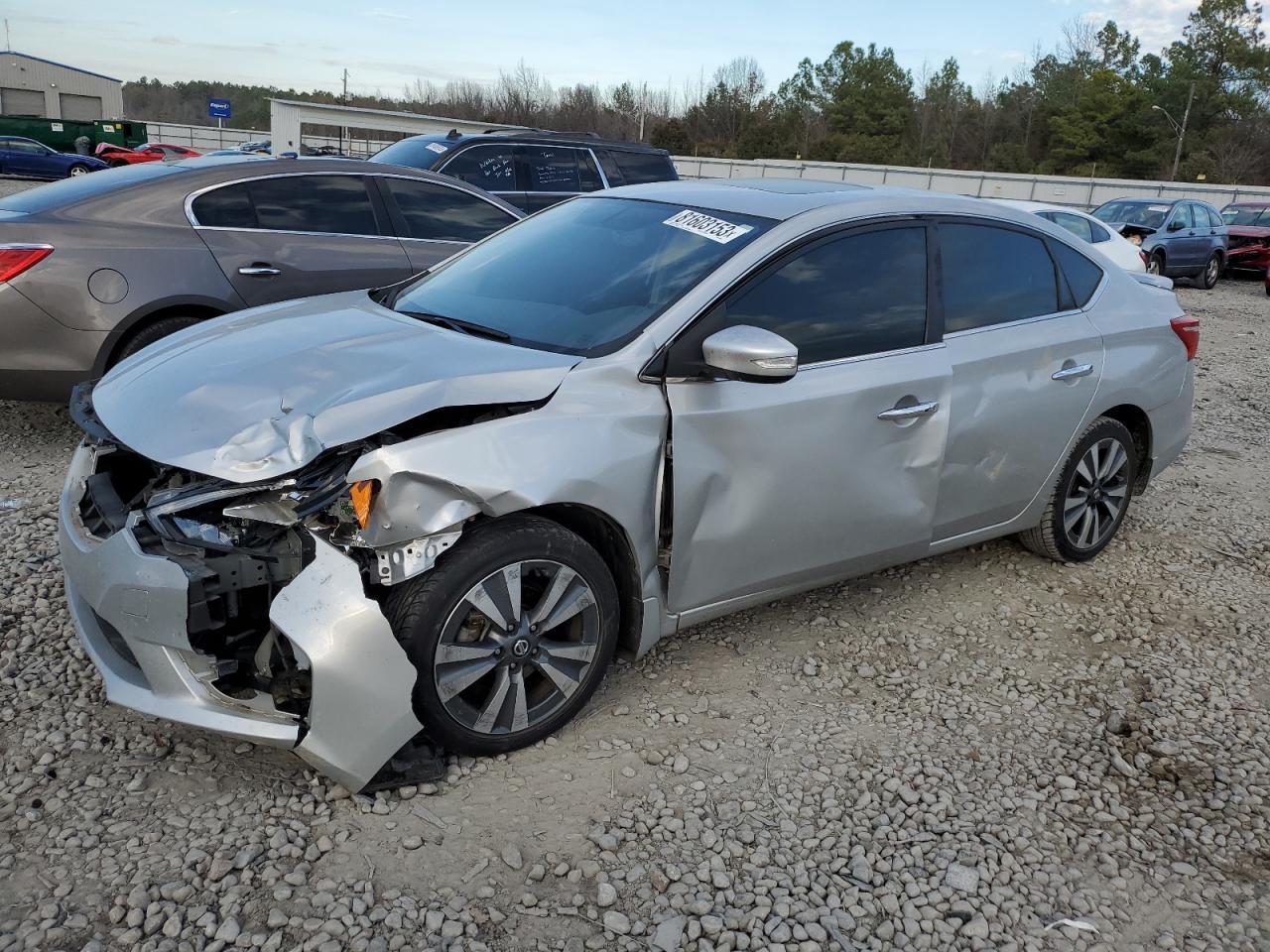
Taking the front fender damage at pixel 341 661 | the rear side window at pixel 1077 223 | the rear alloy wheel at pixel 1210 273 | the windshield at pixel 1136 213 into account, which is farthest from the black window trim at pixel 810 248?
the rear alloy wheel at pixel 1210 273

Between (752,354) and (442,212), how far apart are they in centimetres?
417

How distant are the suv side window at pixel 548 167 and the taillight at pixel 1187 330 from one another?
664cm

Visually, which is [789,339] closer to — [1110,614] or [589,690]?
[589,690]

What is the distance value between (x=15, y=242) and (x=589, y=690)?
3925 millimetres

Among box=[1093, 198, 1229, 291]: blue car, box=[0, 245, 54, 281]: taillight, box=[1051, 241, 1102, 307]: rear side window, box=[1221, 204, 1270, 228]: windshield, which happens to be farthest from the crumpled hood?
box=[1221, 204, 1270, 228]: windshield

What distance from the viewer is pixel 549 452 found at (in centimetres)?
288

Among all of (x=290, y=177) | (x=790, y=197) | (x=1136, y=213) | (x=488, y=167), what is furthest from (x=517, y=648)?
(x=1136, y=213)

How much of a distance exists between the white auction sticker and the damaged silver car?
0.02 meters

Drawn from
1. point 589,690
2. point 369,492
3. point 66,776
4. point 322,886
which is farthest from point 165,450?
point 589,690

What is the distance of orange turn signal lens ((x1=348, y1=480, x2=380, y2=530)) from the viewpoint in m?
2.64

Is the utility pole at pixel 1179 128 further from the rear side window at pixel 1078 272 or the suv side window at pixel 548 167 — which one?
the rear side window at pixel 1078 272

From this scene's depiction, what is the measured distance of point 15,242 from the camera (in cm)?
Answer: 501

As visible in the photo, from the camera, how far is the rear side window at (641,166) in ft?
34.4

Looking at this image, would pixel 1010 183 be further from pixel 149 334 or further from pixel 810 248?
pixel 810 248
